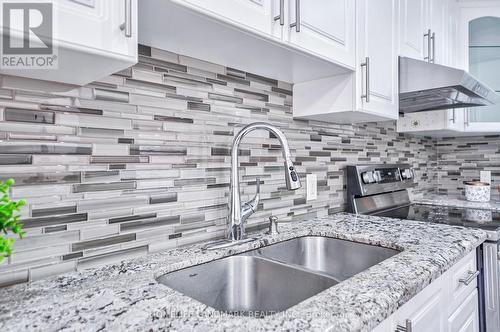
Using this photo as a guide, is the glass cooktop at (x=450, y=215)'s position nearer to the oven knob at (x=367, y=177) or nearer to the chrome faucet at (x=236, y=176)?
the oven knob at (x=367, y=177)

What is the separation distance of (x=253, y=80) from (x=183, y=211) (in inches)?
23.0

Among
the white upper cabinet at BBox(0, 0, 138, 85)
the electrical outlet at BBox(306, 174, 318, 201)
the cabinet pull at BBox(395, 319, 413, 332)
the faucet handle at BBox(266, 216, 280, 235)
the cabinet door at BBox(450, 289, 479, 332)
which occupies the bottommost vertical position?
the cabinet door at BBox(450, 289, 479, 332)

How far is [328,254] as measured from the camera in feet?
4.01

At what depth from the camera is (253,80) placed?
4.14 ft

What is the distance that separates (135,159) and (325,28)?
757 mm

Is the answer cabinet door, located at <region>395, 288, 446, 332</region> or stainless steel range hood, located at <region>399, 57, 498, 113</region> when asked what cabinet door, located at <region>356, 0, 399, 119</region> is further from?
cabinet door, located at <region>395, 288, 446, 332</region>

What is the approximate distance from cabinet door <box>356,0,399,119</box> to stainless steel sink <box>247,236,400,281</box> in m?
0.55

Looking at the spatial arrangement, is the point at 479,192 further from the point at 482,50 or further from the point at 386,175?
the point at 482,50

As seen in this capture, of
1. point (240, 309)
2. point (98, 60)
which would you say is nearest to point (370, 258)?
point (240, 309)

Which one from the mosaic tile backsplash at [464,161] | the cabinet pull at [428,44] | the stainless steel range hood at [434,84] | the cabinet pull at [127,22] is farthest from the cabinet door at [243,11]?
the mosaic tile backsplash at [464,161]

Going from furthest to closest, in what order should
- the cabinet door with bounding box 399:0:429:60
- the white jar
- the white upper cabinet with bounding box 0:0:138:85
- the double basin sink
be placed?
the white jar → the cabinet door with bounding box 399:0:429:60 → the double basin sink → the white upper cabinet with bounding box 0:0:138:85

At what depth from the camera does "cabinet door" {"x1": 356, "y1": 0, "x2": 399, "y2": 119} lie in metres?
1.27

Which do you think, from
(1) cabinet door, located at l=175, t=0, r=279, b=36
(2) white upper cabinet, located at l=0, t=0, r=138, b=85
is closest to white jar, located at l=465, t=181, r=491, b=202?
(1) cabinet door, located at l=175, t=0, r=279, b=36

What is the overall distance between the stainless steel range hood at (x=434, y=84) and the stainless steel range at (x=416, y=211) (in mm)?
439
